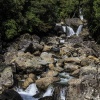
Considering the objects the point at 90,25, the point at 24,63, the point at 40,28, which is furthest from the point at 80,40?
the point at 24,63

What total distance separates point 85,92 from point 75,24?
29.3 meters

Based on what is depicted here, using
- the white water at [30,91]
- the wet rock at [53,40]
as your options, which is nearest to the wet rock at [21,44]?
the wet rock at [53,40]

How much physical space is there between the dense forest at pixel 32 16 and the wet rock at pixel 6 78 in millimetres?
10649

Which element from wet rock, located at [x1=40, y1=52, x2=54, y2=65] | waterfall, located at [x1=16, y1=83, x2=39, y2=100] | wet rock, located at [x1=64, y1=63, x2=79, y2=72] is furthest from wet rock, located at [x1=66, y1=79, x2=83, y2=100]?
wet rock, located at [x1=40, y1=52, x2=54, y2=65]

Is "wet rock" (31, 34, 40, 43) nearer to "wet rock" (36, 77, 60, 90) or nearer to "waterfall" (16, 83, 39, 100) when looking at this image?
"wet rock" (36, 77, 60, 90)

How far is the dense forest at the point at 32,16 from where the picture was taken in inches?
1598

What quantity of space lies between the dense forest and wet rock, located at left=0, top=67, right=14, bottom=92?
10649 mm

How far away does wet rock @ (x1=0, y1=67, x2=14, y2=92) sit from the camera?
2841 centimetres

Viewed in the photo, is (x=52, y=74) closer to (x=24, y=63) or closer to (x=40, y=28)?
(x=24, y=63)

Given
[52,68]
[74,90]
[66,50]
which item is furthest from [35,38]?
[74,90]

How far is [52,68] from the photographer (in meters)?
33.0

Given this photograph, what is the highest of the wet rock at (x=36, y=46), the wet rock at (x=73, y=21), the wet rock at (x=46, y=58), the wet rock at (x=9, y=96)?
the wet rock at (x=73, y=21)

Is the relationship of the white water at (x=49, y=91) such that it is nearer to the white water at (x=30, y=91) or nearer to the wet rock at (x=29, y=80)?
the white water at (x=30, y=91)

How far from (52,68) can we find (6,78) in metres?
6.04
